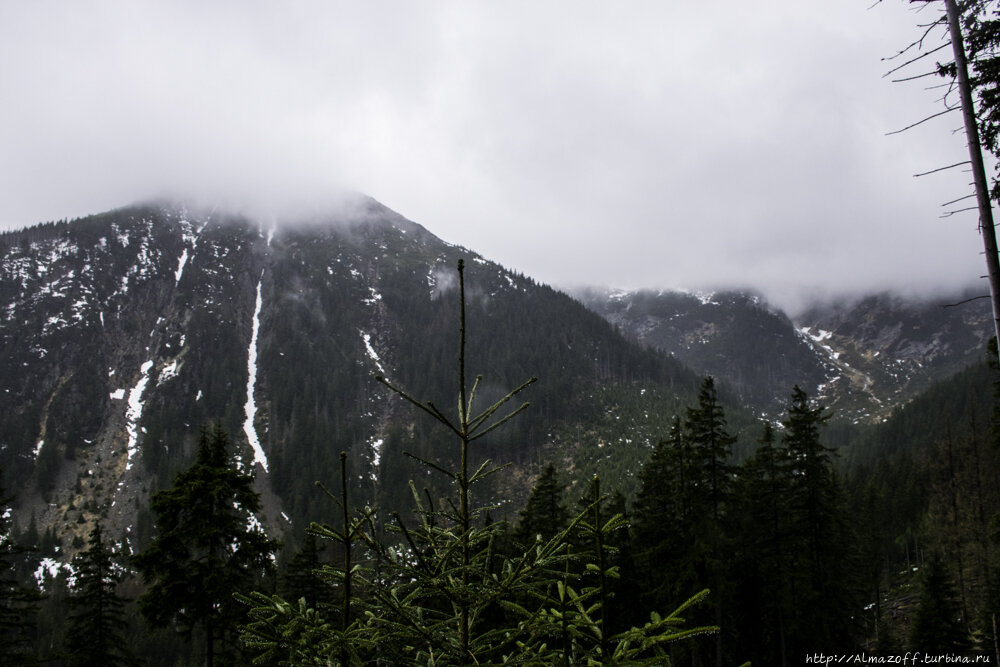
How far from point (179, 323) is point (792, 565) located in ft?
703

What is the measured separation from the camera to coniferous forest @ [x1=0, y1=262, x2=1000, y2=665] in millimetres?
3537

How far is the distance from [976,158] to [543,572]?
26.7ft

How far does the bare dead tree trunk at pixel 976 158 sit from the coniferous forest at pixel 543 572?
594 centimetres

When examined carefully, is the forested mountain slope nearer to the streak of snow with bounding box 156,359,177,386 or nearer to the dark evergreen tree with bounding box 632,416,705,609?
the streak of snow with bounding box 156,359,177,386

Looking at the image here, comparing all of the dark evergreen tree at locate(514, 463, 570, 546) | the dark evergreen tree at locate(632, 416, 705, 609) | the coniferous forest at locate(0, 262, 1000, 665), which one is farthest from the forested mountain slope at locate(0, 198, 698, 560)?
the dark evergreen tree at locate(632, 416, 705, 609)


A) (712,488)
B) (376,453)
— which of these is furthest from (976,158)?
(376,453)

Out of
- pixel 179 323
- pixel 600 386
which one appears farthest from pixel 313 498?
pixel 179 323

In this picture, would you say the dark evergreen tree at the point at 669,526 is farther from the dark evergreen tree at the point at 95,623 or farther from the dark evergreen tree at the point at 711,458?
the dark evergreen tree at the point at 95,623

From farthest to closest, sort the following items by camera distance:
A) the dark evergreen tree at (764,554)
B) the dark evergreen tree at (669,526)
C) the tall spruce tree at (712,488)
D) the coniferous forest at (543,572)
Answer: the dark evergreen tree at (764,554) < the dark evergreen tree at (669,526) < the tall spruce tree at (712,488) < the coniferous forest at (543,572)

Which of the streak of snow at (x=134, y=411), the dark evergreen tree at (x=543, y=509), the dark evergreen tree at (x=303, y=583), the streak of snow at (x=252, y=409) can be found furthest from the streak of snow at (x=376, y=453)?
the dark evergreen tree at (x=303, y=583)

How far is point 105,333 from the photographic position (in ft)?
581

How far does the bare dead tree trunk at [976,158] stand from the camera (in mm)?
6906

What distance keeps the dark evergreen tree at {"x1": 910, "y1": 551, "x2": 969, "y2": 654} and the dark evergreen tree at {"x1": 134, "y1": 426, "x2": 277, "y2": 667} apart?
3176cm

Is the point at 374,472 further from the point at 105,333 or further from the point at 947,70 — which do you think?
the point at 947,70
